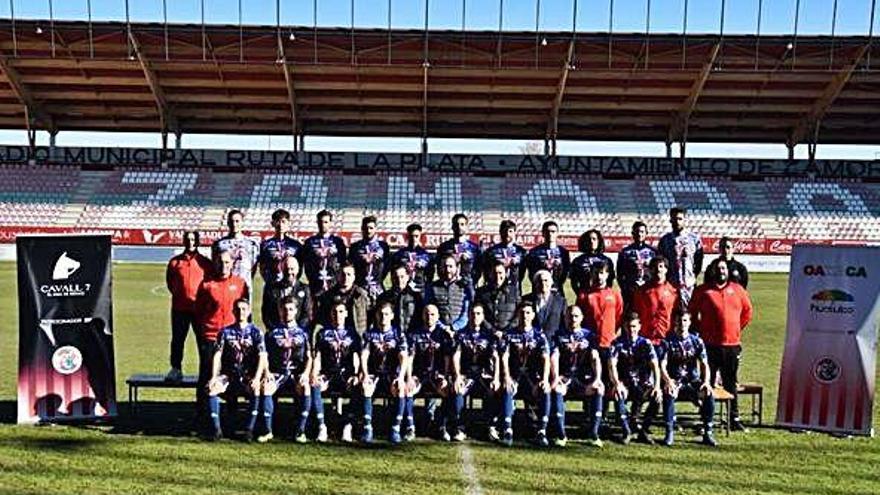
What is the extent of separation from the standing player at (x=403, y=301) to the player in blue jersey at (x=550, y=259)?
1.33 m

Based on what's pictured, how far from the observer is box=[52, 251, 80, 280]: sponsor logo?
7.48 metres

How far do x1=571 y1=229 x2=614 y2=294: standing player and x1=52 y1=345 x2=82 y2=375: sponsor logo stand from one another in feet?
15.6

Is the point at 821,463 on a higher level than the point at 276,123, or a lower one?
lower

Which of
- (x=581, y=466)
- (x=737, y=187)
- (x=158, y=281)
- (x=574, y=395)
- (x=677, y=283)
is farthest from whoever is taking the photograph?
(x=737, y=187)

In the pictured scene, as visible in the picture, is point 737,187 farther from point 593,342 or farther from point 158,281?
point 593,342

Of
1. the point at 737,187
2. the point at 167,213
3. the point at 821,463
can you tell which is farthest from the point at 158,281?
the point at 737,187

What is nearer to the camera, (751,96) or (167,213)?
(751,96)

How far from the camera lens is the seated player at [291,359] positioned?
23.1 feet

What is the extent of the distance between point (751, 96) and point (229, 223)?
2810 cm

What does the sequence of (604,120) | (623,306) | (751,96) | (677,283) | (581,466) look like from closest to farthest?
1. (581,466)
2. (623,306)
3. (677,283)
4. (751,96)
5. (604,120)

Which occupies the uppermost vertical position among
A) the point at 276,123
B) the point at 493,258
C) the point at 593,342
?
the point at 276,123

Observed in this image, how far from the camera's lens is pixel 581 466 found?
255 inches

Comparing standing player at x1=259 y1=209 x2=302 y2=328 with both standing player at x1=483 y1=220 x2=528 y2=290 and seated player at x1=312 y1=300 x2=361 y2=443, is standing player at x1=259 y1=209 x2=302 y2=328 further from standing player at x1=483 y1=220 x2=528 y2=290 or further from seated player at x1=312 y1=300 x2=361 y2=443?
standing player at x1=483 y1=220 x2=528 y2=290

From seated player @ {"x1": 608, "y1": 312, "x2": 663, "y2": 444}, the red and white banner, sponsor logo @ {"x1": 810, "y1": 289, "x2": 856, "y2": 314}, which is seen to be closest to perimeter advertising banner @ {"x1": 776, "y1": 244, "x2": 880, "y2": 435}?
sponsor logo @ {"x1": 810, "y1": 289, "x2": 856, "y2": 314}
